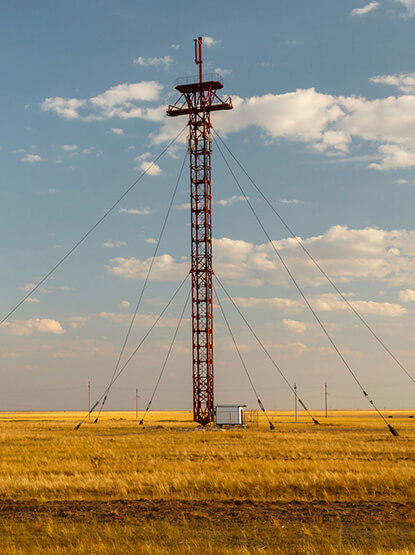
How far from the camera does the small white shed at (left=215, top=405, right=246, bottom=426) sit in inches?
2689

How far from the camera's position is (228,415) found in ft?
225

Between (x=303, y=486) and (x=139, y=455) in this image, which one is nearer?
(x=303, y=486)

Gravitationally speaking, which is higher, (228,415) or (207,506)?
(207,506)

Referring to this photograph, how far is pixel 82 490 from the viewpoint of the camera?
824 inches

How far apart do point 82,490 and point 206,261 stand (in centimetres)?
4600

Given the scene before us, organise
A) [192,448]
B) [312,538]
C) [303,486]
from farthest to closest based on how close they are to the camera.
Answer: [192,448], [303,486], [312,538]

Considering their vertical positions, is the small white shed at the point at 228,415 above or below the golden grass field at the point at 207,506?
below

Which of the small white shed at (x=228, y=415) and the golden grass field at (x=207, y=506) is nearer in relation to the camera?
the golden grass field at (x=207, y=506)

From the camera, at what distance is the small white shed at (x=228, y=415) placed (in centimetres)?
6831

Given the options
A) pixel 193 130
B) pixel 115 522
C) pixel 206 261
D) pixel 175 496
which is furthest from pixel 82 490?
pixel 193 130

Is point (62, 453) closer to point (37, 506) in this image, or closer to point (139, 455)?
point (139, 455)

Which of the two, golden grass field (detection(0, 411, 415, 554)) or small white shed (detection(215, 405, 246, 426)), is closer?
golden grass field (detection(0, 411, 415, 554))

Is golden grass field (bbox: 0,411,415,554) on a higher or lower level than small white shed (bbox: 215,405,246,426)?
higher

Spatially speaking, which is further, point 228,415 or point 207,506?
point 228,415
